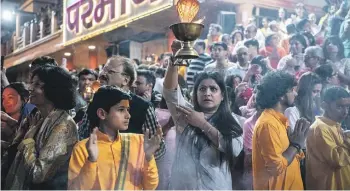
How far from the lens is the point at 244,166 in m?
2.79

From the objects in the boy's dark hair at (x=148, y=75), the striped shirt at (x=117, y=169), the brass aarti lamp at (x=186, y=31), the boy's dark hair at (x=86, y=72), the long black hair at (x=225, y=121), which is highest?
the brass aarti lamp at (x=186, y=31)

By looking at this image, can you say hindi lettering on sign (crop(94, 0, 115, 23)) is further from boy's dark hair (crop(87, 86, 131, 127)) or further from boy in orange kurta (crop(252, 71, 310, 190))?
boy in orange kurta (crop(252, 71, 310, 190))

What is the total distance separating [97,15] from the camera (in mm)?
3365

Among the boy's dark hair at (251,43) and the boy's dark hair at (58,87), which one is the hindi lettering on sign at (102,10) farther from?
the boy's dark hair at (251,43)

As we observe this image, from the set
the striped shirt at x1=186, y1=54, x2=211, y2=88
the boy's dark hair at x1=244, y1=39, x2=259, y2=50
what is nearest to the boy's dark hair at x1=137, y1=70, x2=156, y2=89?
the striped shirt at x1=186, y1=54, x2=211, y2=88

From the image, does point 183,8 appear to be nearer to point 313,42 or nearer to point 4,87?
point 313,42

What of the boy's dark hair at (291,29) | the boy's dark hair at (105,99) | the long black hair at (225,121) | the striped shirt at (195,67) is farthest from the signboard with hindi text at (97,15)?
the boy's dark hair at (291,29)

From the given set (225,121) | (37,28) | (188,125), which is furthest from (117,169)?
(37,28)

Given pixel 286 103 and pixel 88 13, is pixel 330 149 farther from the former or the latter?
pixel 88 13

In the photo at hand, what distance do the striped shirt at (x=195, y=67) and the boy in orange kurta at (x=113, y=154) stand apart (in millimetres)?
→ 545

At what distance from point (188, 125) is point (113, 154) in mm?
520

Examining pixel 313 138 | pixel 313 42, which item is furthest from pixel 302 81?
pixel 313 42

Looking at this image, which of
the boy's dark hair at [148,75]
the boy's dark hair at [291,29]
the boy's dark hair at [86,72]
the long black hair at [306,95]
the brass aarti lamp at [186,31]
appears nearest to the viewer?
the brass aarti lamp at [186,31]

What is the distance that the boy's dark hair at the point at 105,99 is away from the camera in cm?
251
